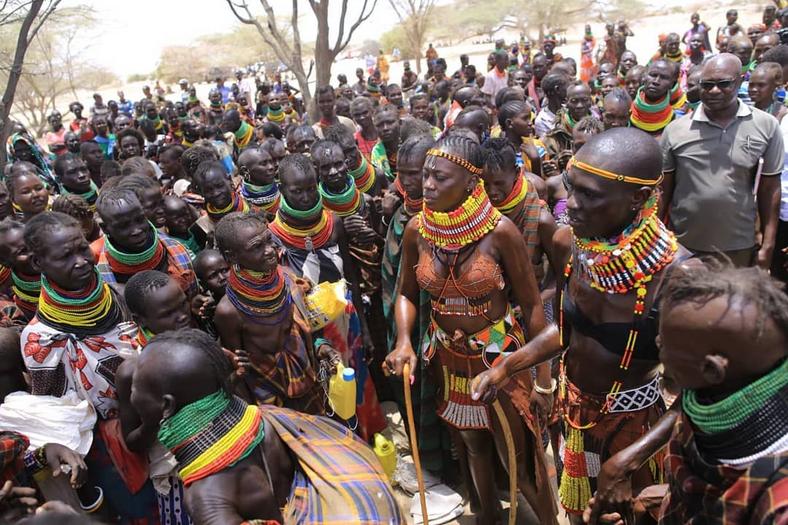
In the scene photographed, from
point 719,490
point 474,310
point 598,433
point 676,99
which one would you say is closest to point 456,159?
point 474,310

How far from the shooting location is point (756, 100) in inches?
197

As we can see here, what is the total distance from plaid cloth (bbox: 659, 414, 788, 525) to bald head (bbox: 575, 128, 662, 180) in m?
0.90

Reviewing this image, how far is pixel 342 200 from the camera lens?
435 cm

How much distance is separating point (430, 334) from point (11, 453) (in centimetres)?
194

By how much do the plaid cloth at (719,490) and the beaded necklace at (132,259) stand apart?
278 centimetres

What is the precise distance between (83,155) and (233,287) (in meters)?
5.93

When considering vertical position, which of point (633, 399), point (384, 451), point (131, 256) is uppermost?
point (131, 256)

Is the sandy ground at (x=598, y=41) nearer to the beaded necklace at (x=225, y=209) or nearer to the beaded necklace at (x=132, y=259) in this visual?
the beaded necklace at (x=225, y=209)

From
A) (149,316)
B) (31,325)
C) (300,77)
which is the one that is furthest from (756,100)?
(300,77)

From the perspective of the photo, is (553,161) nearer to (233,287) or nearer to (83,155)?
(233,287)

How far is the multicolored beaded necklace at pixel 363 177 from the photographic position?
5340 mm

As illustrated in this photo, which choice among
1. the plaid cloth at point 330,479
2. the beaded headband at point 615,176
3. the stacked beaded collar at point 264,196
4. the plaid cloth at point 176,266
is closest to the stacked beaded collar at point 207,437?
the plaid cloth at point 330,479

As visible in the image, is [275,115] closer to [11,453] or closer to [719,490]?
[11,453]

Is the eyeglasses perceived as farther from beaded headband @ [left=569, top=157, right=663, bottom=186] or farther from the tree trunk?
the tree trunk
